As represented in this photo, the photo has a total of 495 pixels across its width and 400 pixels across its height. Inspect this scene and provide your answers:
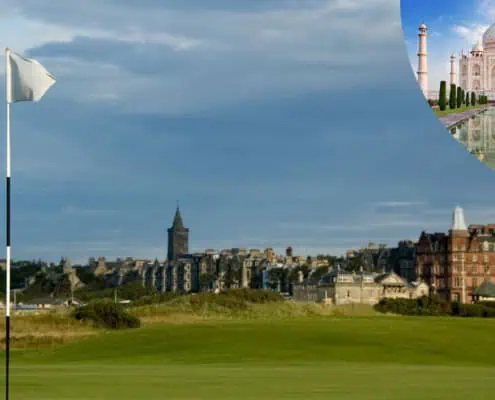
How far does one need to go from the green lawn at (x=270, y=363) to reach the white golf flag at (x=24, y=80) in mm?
4513

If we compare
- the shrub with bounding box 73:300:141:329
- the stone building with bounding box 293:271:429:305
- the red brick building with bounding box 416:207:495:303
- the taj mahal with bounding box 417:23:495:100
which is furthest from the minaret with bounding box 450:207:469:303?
the shrub with bounding box 73:300:141:329

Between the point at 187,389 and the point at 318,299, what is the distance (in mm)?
129601

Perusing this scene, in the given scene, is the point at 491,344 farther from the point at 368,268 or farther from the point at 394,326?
the point at 368,268

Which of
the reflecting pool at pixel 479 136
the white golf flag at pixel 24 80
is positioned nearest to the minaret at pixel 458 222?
the reflecting pool at pixel 479 136

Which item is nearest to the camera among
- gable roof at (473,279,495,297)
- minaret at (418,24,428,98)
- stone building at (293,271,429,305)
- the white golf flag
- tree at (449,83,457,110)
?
the white golf flag

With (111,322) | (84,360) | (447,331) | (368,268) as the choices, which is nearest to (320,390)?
(84,360)

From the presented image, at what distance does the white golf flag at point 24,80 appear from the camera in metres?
18.6

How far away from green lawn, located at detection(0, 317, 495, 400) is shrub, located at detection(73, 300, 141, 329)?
242 inches

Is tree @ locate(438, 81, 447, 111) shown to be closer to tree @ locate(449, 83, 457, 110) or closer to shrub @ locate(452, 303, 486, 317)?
tree @ locate(449, 83, 457, 110)

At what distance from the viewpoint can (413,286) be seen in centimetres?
14512

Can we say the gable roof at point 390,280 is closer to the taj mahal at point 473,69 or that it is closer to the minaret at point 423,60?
the taj mahal at point 473,69

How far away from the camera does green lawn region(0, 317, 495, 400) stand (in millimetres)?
21188

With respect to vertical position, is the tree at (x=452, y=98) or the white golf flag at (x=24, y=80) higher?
the tree at (x=452, y=98)

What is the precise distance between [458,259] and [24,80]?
131566 mm
